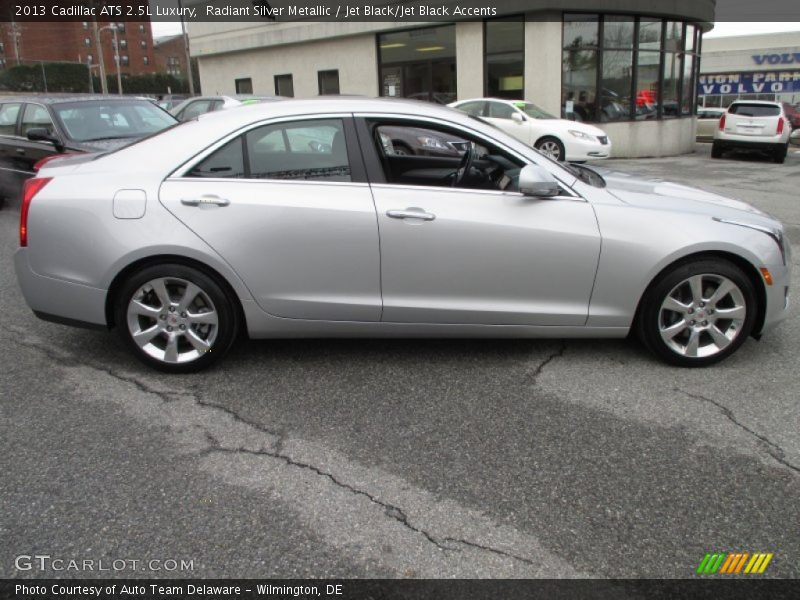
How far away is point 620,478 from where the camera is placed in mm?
2980

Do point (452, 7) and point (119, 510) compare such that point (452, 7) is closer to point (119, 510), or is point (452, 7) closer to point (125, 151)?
point (125, 151)

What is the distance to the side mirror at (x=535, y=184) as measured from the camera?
12.6 feet

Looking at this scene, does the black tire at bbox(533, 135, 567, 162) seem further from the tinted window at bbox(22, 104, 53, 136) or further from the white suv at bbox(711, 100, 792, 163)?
the tinted window at bbox(22, 104, 53, 136)

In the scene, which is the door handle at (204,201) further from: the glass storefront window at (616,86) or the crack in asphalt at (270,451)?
the glass storefront window at (616,86)

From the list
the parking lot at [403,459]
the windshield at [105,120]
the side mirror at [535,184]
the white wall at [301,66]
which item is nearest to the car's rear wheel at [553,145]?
the white wall at [301,66]

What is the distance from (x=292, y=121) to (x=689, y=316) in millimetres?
2641

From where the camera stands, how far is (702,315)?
407cm

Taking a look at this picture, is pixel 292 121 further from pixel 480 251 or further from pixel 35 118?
pixel 35 118

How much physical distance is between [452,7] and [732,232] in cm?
1700

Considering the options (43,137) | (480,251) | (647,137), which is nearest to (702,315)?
(480,251)

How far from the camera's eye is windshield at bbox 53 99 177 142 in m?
8.24

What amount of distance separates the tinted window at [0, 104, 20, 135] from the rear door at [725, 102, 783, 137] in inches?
681

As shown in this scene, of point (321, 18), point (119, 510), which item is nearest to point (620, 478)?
point (119, 510)

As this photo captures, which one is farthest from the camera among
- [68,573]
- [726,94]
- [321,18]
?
[726,94]
